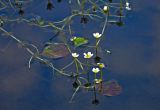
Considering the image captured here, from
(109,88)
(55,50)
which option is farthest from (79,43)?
(109,88)

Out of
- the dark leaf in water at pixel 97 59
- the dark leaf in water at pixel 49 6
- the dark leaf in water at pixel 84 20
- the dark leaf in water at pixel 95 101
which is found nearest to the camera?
the dark leaf in water at pixel 95 101

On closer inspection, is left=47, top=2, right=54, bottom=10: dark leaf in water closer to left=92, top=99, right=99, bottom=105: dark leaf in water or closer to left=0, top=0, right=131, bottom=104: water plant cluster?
left=0, top=0, right=131, bottom=104: water plant cluster

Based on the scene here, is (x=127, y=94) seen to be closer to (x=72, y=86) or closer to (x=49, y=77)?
(x=72, y=86)

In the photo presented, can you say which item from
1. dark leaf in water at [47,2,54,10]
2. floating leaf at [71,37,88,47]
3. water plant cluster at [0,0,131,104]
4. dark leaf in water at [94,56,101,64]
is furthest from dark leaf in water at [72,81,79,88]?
dark leaf in water at [47,2,54,10]

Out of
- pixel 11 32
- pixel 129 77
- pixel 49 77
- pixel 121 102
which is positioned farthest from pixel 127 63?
pixel 11 32

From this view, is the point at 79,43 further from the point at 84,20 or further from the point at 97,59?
the point at 84,20

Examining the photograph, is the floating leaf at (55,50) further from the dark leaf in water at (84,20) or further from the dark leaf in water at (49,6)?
the dark leaf in water at (49,6)

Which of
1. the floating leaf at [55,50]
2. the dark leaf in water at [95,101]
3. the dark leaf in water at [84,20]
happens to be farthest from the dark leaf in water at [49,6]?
the dark leaf in water at [95,101]
